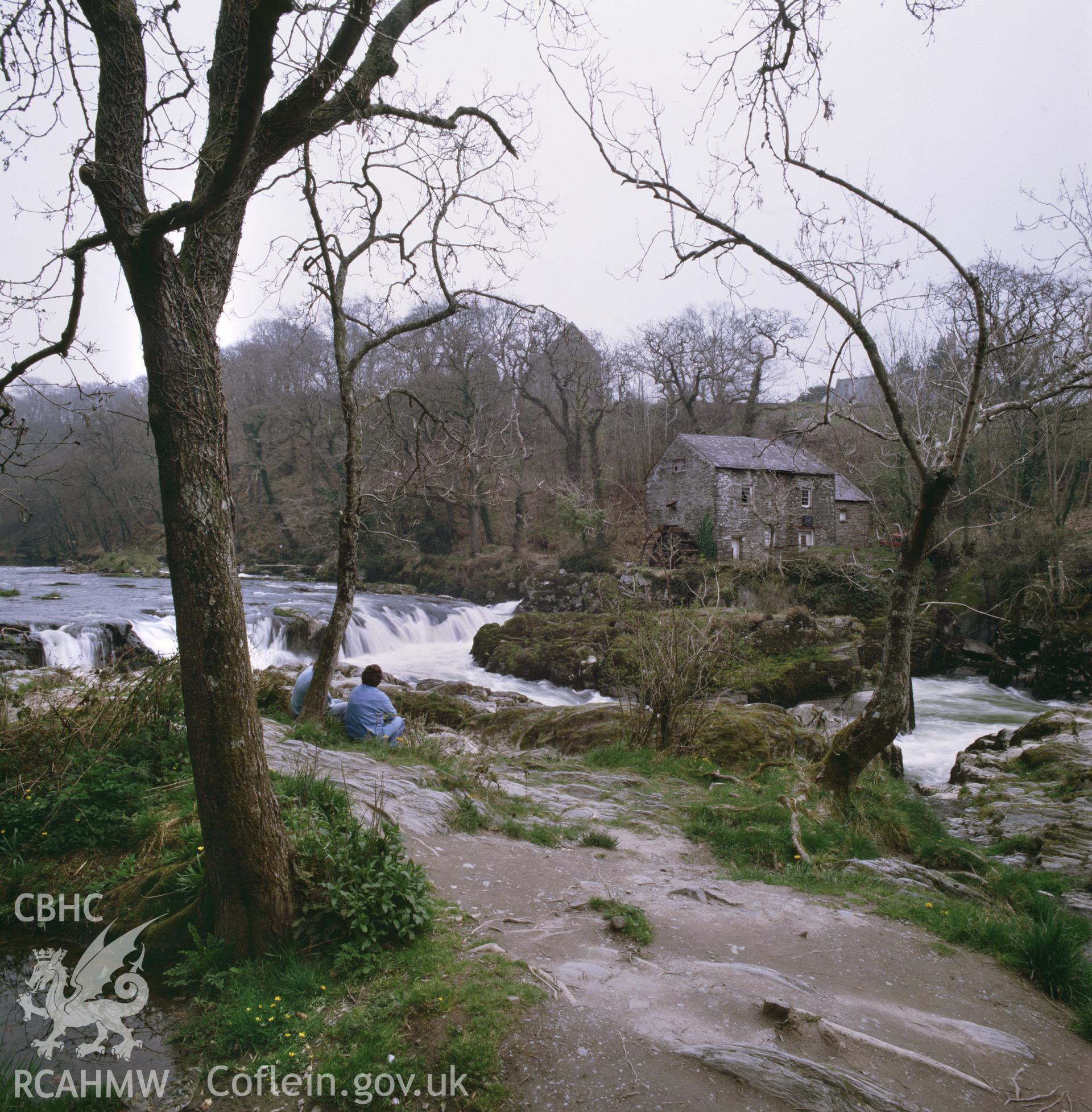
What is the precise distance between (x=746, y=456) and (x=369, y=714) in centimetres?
2785

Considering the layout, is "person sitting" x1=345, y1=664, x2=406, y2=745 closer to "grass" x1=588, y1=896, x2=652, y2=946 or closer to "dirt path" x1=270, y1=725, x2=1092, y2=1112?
"dirt path" x1=270, y1=725, x2=1092, y2=1112

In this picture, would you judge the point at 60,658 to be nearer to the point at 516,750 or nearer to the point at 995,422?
the point at 516,750

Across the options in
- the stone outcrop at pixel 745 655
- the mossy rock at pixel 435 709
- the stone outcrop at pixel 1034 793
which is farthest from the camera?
the stone outcrop at pixel 745 655

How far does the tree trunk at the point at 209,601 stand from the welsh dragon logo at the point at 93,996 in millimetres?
593

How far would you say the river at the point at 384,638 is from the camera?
15742 millimetres

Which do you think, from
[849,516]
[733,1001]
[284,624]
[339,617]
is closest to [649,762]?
[339,617]

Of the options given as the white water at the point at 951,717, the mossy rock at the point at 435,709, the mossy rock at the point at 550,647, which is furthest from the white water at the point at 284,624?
the white water at the point at 951,717

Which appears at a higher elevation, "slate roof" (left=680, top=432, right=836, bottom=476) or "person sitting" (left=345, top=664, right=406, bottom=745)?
"slate roof" (left=680, top=432, right=836, bottom=476)

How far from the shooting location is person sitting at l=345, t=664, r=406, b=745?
888 centimetres

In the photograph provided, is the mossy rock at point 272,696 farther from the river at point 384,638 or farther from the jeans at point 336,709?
the river at point 384,638

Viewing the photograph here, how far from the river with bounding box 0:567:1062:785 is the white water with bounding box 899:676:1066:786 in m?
0.04

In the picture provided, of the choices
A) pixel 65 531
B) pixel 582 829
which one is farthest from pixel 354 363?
pixel 65 531

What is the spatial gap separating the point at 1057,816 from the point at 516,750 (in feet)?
23.5

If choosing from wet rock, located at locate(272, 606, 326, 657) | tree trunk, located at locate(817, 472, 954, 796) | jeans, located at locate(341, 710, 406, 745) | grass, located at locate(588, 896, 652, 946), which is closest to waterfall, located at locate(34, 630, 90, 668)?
wet rock, located at locate(272, 606, 326, 657)
